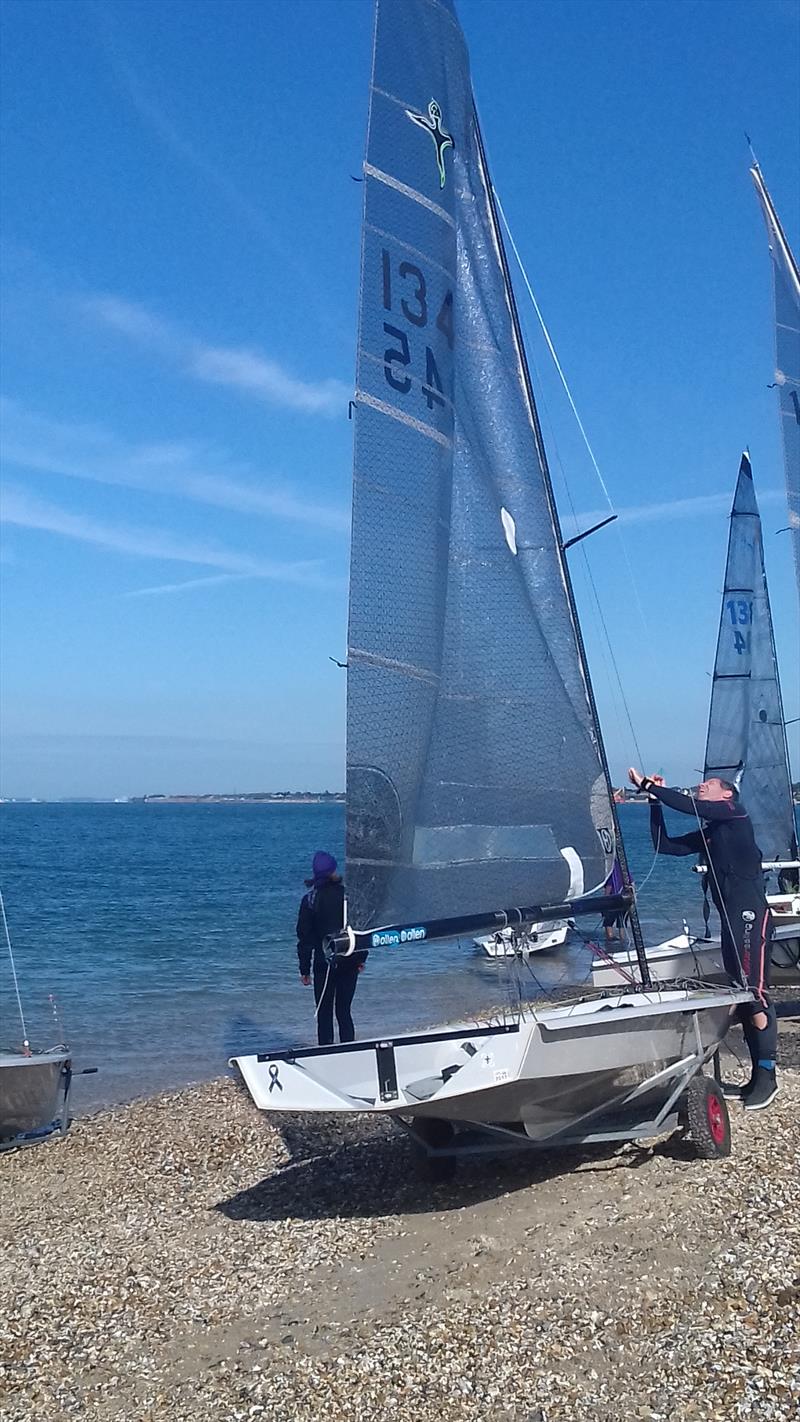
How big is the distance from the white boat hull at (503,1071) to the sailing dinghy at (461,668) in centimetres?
2

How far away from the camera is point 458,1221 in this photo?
6.79 metres

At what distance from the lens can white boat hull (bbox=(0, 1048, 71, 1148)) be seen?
9.25m

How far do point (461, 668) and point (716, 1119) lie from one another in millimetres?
3281

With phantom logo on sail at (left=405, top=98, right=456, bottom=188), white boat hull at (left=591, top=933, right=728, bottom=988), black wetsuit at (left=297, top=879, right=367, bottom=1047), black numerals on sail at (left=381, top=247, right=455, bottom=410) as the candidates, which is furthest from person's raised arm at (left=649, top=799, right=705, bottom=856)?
phantom logo on sail at (left=405, top=98, right=456, bottom=188)

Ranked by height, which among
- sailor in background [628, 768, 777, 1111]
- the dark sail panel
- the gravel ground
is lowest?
the gravel ground

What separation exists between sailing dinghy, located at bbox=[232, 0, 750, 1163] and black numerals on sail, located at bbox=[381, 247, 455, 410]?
13 mm

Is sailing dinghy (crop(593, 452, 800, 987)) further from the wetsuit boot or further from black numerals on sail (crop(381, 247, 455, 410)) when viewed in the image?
black numerals on sail (crop(381, 247, 455, 410))

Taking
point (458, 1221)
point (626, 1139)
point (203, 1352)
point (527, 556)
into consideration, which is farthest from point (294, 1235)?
point (527, 556)

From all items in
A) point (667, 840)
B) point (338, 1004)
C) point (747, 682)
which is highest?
point (747, 682)

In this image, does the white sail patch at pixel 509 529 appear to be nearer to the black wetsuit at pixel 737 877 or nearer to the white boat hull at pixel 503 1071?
the black wetsuit at pixel 737 877

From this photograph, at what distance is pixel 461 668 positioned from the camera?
786 cm

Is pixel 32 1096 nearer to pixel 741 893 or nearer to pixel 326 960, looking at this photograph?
pixel 326 960

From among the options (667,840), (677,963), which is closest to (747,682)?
(677,963)

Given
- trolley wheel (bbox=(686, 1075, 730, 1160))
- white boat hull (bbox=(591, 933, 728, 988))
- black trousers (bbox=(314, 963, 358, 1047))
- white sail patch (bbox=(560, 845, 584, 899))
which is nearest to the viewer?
trolley wheel (bbox=(686, 1075, 730, 1160))
